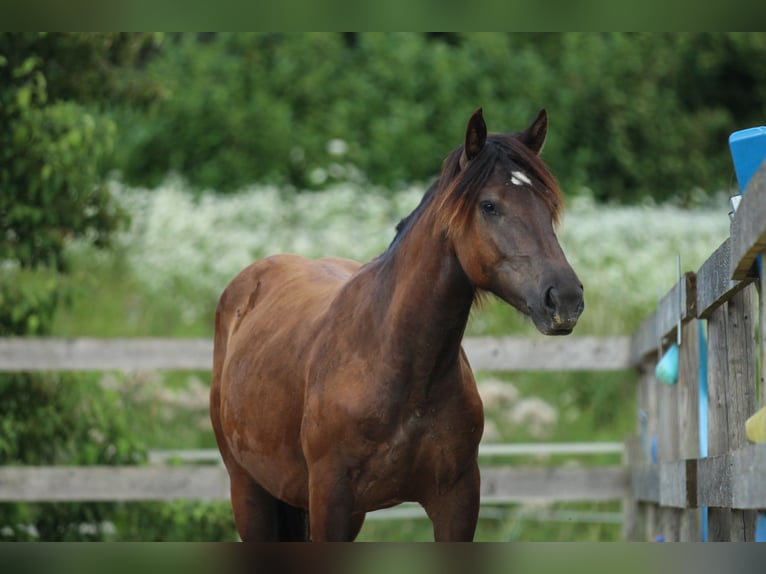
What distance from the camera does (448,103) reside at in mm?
12789

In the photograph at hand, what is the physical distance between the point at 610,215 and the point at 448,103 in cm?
264

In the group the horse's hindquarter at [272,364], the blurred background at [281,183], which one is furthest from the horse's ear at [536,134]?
the blurred background at [281,183]

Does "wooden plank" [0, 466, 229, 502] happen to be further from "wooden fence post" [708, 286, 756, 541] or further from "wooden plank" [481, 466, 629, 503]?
"wooden fence post" [708, 286, 756, 541]

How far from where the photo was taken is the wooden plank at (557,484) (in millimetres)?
6340

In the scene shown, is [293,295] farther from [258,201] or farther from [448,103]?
[448,103]

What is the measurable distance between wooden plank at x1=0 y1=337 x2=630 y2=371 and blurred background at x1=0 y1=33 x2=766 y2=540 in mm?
319

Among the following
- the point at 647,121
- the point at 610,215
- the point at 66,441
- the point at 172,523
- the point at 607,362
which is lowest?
the point at 172,523

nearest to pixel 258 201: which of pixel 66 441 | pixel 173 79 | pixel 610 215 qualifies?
pixel 173 79

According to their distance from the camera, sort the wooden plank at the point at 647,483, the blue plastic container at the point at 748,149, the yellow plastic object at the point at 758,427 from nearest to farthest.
→ the yellow plastic object at the point at 758,427 → the blue plastic container at the point at 748,149 → the wooden plank at the point at 647,483

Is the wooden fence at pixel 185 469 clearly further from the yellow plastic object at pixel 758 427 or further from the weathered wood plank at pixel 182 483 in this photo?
the yellow plastic object at pixel 758 427

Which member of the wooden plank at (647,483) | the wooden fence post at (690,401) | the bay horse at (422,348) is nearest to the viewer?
the bay horse at (422,348)

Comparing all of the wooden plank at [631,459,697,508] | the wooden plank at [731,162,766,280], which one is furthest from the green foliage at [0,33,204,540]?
the wooden plank at [731,162,766,280]

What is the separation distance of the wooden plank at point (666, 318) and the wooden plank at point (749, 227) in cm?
117

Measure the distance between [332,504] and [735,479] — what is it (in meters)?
1.23
